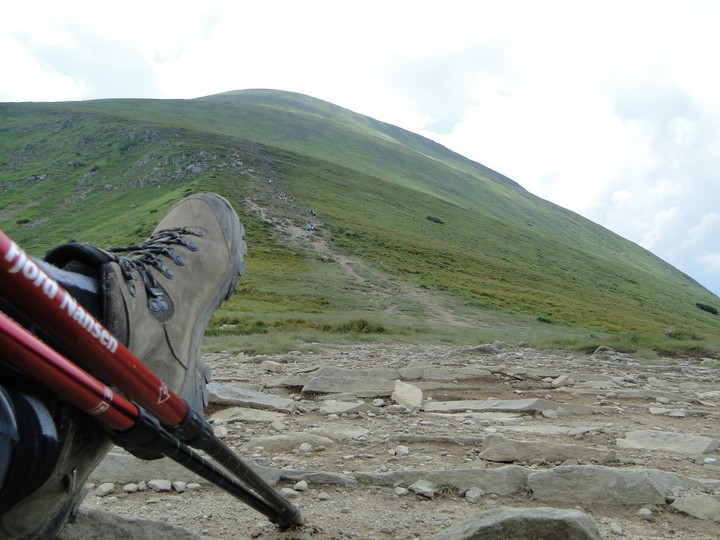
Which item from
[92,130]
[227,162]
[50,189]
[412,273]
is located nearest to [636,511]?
[412,273]

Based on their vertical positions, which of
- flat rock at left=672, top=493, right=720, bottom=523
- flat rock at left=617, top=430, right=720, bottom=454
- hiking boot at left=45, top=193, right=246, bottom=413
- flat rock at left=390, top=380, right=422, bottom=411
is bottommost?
flat rock at left=390, top=380, right=422, bottom=411

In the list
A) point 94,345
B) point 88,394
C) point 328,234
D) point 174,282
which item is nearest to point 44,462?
point 88,394

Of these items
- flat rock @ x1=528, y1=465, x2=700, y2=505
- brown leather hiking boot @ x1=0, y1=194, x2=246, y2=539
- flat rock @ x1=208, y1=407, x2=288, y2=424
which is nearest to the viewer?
brown leather hiking boot @ x1=0, y1=194, x2=246, y2=539

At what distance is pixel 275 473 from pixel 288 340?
958cm

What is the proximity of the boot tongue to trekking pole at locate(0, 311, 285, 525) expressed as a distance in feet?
1.79

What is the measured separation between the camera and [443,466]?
153 inches

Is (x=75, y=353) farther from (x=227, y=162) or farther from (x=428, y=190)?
(x=428, y=190)

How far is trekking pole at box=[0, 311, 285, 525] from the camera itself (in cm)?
142

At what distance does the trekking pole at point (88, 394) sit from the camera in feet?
4.65

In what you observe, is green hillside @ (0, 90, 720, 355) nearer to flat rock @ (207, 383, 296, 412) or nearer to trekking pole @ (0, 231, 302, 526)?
flat rock @ (207, 383, 296, 412)

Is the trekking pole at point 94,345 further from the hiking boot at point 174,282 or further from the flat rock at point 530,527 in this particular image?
the flat rock at point 530,527

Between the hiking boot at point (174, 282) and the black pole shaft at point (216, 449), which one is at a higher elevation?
the hiking boot at point (174, 282)

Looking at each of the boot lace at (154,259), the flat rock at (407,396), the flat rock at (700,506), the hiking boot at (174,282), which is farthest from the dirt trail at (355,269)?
the boot lace at (154,259)

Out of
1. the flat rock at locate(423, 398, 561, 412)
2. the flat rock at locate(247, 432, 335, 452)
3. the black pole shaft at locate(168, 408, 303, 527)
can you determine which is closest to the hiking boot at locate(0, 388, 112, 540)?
the black pole shaft at locate(168, 408, 303, 527)
